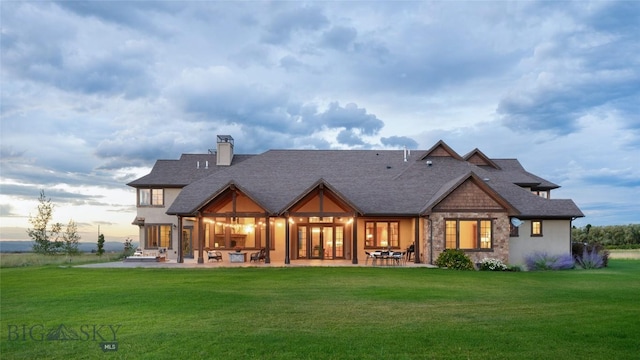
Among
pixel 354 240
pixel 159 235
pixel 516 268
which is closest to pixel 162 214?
pixel 159 235

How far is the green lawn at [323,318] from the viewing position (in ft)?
28.8

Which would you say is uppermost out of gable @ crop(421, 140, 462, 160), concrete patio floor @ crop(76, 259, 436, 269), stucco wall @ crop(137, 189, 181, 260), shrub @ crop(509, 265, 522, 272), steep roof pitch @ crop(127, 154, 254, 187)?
gable @ crop(421, 140, 462, 160)

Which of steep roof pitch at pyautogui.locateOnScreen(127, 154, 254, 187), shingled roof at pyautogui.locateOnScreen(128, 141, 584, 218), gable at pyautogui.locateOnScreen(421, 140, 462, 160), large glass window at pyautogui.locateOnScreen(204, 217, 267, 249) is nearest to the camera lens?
shingled roof at pyautogui.locateOnScreen(128, 141, 584, 218)

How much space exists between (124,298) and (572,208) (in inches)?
919

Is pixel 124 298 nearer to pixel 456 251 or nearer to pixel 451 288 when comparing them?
pixel 451 288

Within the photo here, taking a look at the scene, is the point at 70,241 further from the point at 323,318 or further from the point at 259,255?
the point at 323,318

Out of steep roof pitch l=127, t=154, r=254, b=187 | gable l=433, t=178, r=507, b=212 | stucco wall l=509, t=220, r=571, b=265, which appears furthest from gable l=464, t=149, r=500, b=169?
steep roof pitch l=127, t=154, r=254, b=187

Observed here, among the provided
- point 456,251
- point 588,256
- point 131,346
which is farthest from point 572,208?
point 131,346

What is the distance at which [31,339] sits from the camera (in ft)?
32.0

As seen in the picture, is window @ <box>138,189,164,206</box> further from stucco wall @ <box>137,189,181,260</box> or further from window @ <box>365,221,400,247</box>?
window @ <box>365,221,400,247</box>

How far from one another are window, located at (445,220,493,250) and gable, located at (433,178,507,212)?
2.33 feet

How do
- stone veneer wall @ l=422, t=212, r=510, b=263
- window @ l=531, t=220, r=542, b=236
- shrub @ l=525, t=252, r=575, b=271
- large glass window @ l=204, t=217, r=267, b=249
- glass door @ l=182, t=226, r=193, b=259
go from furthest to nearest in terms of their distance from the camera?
glass door @ l=182, t=226, r=193, b=259 < large glass window @ l=204, t=217, r=267, b=249 < window @ l=531, t=220, r=542, b=236 < shrub @ l=525, t=252, r=575, b=271 < stone veneer wall @ l=422, t=212, r=510, b=263

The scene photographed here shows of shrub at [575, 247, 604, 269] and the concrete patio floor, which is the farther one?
shrub at [575, 247, 604, 269]

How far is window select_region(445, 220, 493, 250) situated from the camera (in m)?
25.8
